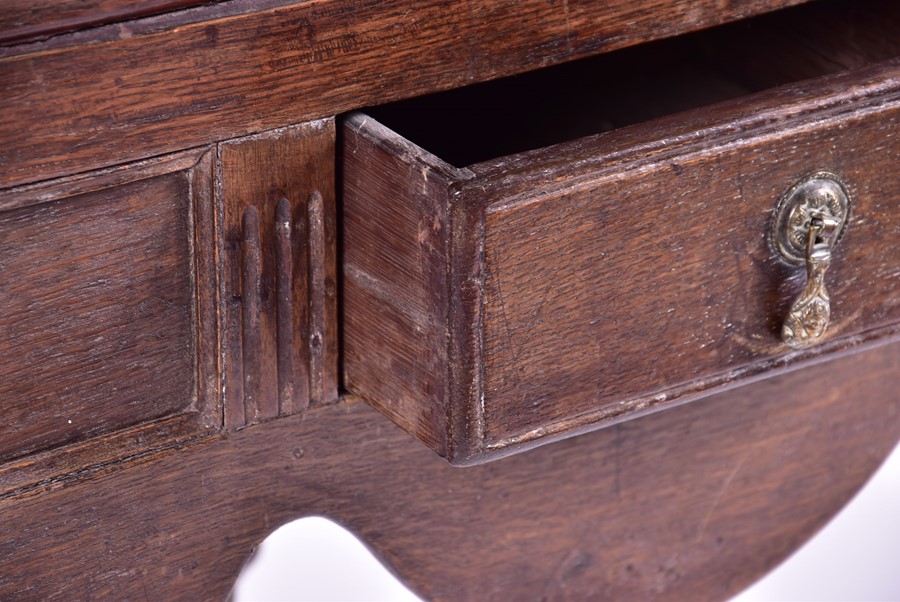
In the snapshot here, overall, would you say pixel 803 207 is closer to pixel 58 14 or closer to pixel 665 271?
pixel 665 271

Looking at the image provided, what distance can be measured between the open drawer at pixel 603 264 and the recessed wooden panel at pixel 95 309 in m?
0.10

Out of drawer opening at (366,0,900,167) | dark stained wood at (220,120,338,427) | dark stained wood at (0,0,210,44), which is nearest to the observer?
dark stained wood at (0,0,210,44)

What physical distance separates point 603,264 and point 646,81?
0.35 meters

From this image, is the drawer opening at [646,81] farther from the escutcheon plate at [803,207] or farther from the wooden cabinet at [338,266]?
the escutcheon plate at [803,207]

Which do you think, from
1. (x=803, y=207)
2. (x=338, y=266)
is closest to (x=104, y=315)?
(x=338, y=266)

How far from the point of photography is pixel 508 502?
Result: 109 cm

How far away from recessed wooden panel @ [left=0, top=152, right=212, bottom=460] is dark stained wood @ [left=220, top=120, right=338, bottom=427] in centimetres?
2

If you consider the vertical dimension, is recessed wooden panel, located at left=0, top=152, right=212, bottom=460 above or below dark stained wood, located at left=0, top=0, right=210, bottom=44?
below

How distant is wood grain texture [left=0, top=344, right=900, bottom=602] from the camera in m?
0.94

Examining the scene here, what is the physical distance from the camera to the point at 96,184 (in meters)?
0.83

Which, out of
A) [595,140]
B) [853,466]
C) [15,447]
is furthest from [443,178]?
[853,466]

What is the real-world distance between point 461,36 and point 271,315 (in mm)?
178

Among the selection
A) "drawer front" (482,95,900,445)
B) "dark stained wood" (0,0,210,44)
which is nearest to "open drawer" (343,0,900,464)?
"drawer front" (482,95,900,445)

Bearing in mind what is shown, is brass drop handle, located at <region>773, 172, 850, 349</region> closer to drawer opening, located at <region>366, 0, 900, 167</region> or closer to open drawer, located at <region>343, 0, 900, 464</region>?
open drawer, located at <region>343, 0, 900, 464</region>
